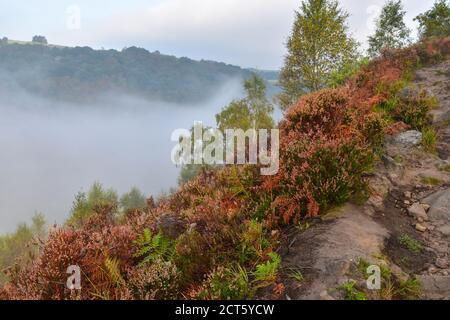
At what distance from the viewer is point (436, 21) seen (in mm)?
28344

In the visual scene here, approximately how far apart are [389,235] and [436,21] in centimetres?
2896

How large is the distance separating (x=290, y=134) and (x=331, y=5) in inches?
721

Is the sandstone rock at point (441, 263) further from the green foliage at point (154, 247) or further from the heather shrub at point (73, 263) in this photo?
the heather shrub at point (73, 263)

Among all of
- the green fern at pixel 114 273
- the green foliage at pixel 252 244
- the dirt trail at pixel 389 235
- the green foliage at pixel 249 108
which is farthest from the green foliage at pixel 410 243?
the green foliage at pixel 249 108

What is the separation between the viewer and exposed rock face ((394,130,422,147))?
920cm

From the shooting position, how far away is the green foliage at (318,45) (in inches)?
897

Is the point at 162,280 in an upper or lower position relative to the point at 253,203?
lower

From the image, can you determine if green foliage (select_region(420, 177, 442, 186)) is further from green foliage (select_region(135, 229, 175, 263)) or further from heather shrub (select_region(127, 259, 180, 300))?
heather shrub (select_region(127, 259, 180, 300))

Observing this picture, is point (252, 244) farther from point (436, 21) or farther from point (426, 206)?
point (436, 21)

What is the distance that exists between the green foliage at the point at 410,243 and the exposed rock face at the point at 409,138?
3.89m

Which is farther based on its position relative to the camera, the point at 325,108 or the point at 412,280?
the point at 325,108
